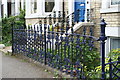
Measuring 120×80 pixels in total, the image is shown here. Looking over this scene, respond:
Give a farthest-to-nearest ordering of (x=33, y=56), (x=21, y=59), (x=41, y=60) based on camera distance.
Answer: (x=21, y=59), (x=33, y=56), (x=41, y=60)

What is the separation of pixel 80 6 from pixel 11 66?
186 inches

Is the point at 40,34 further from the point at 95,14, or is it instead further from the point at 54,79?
the point at 95,14

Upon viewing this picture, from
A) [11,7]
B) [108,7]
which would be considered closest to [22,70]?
[108,7]

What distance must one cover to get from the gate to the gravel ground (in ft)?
0.97

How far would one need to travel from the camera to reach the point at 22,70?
6.12 m

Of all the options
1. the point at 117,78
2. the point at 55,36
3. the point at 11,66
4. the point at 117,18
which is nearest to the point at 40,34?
the point at 55,36

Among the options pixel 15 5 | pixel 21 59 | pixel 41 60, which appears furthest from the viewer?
pixel 15 5

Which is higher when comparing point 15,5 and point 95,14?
point 15,5

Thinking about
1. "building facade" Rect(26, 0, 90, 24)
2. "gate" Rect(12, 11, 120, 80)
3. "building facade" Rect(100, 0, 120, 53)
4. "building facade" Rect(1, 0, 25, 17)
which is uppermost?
"building facade" Rect(1, 0, 25, 17)

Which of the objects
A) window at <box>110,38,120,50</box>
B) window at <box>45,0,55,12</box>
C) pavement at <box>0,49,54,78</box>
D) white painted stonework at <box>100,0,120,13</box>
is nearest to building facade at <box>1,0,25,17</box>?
window at <box>45,0,55,12</box>

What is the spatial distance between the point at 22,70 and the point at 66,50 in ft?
4.53

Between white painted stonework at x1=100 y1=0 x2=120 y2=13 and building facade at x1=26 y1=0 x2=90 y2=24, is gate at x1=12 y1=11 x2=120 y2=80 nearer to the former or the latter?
white painted stonework at x1=100 y1=0 x2=120 y2=13

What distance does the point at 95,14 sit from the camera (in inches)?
323

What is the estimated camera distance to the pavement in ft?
18.2
